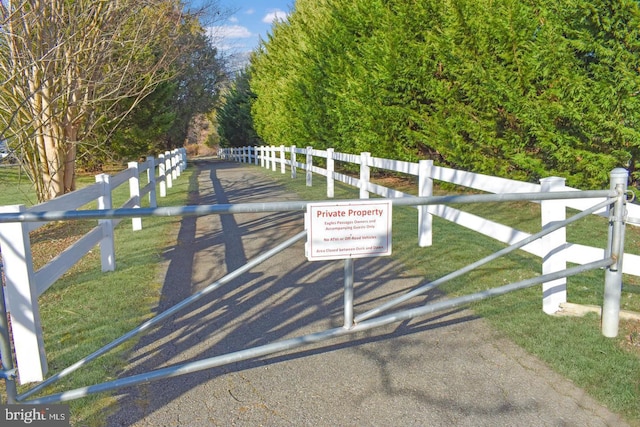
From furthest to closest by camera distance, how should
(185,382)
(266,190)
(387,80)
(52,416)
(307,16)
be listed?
1. (307,16)
2. (266,190)
3. (387,80)
4. (185,382)
5. (52,416)

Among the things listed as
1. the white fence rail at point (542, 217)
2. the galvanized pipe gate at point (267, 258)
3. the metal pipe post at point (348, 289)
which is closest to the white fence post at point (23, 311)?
the galvanized pipe gate at point (267, 258)

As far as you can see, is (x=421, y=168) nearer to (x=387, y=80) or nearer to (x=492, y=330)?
(x=492, y=330)

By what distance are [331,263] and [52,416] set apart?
Answer: 3915 mm

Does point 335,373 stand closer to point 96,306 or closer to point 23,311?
point 23,311

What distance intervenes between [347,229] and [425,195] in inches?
160

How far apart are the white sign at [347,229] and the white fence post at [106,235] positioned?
3894 millimetres

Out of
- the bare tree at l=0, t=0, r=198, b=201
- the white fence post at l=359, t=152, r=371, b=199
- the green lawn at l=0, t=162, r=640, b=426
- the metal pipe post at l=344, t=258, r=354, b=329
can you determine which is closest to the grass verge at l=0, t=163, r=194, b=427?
the green lawn at l=0, t=162, r=640, b=426

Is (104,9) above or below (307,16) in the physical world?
below

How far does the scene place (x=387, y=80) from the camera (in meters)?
12.8

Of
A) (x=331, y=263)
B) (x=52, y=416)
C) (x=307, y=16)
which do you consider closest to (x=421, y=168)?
(x=331, y=263)

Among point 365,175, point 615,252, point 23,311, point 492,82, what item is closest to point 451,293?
point 615,252

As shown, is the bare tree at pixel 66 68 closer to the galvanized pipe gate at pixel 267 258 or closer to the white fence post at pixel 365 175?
the white fence post at pixel 365 175

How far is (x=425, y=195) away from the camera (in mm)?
6891

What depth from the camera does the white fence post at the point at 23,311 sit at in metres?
3.39
